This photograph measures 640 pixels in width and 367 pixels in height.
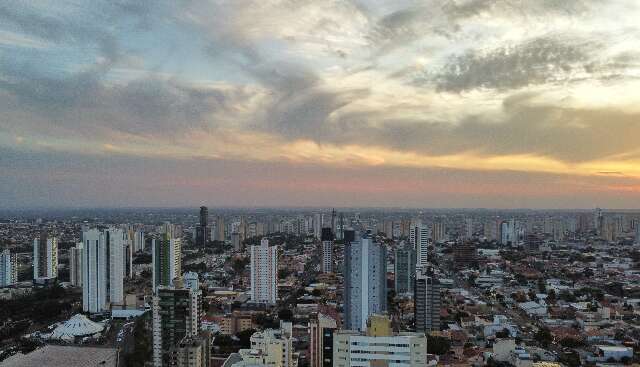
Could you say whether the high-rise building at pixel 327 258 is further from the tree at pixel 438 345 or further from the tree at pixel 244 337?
the tree at pixel 438 345

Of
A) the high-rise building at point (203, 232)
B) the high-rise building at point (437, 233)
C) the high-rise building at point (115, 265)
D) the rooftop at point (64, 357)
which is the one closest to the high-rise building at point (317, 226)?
the high-rise building at point (437, 233)

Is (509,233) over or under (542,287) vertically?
over

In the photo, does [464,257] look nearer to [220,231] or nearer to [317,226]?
[220,231]

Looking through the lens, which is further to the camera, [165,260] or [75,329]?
[165,260]

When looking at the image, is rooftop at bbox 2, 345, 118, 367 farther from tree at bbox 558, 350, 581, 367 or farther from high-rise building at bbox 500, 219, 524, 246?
high-rise building at bbox 500, 219, 524, 246

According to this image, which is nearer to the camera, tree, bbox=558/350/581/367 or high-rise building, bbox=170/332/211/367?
high-rise building, bbox=170/332/211/367

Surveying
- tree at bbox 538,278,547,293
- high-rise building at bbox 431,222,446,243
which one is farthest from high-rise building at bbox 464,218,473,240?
tree at bbox 538,278,547,293

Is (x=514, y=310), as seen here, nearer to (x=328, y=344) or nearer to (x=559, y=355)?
(x=559, y=355)

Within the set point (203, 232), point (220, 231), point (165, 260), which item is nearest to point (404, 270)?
point (165, 260)
